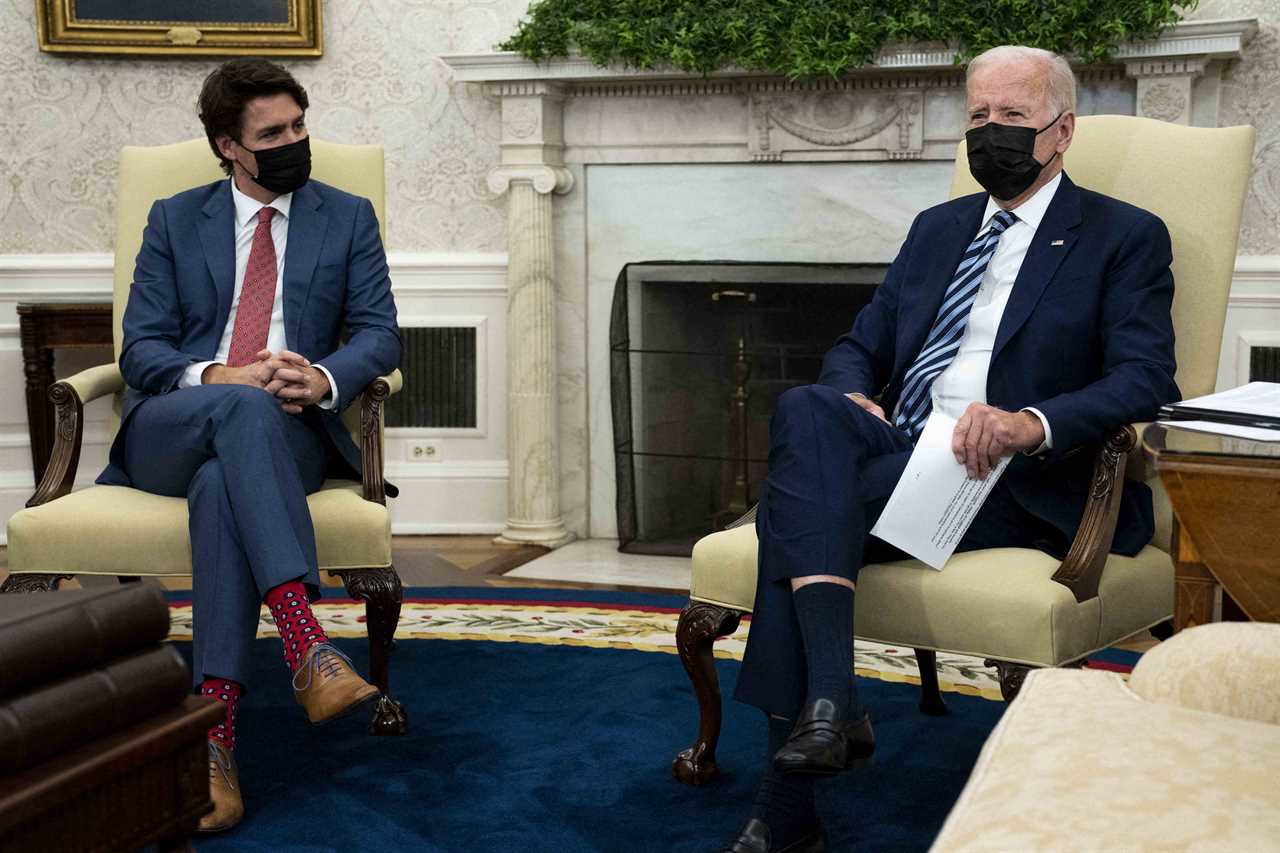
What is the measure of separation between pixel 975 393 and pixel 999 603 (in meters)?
0.48

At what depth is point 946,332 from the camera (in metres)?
2.44

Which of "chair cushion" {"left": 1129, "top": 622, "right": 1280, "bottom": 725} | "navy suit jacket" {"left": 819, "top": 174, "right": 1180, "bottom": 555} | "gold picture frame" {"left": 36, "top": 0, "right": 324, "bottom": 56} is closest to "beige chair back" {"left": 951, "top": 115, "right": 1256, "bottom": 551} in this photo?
"navy suit jacket" {"left": 819, "top": 174, "right": 1180, "bottom": 555}

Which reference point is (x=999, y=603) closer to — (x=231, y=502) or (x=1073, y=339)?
(x=1073, y=339)

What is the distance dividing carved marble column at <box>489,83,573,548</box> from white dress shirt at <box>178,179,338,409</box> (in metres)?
1.53

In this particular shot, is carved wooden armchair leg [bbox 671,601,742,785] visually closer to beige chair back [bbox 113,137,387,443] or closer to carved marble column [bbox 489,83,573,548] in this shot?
beige chair back [bbox 113,137,387,443]

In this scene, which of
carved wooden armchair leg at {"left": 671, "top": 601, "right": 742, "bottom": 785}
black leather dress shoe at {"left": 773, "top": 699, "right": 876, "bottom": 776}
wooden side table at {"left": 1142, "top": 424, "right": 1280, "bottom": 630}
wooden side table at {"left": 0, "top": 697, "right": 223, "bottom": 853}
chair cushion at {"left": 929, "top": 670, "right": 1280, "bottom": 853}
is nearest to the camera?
chair cushion at {"left": 929, "top": 670, "right": 1280, "bottom": 853}

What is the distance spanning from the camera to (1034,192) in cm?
247

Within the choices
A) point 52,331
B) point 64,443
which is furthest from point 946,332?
point 52,331

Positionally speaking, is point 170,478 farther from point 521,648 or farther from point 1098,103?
point 1098,103

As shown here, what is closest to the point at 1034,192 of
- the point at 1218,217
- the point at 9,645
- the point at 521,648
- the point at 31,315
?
the point at 1218,217

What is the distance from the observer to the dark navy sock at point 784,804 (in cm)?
204

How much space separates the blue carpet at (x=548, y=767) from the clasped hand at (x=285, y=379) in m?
0.65

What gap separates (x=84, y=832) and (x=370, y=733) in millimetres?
1266

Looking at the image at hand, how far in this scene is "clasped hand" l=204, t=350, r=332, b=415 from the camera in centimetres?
268
